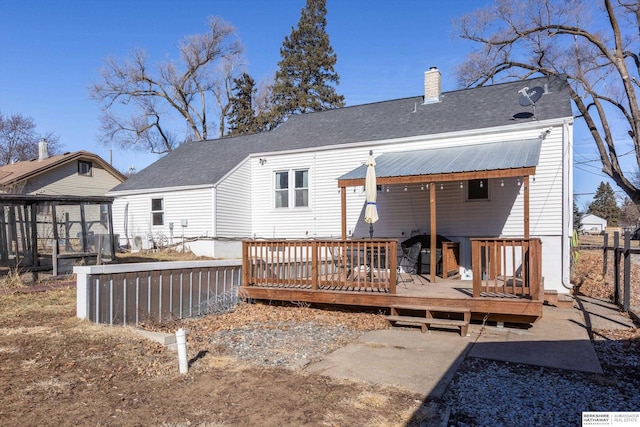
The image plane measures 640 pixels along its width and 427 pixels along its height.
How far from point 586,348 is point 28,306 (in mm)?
8169

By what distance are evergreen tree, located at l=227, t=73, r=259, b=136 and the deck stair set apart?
94.5ft

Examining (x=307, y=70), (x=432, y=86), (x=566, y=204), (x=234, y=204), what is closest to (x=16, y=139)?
(x=307, y=70)

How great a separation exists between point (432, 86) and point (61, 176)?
68.6 feet

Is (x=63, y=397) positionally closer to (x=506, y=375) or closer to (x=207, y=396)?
(x=207, y=396)

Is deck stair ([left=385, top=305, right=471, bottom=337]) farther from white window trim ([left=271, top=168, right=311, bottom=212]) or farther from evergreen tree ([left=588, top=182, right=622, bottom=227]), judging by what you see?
evergreen tree ([left=588, top=182, right=622, bottom=227])

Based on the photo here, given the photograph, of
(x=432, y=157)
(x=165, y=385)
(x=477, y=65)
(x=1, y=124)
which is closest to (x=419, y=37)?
(x=477, y=65)

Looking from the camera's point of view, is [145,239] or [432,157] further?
[145,239]

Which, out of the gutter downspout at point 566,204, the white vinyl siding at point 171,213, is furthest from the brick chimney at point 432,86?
the white vinyl siding at point 171,213

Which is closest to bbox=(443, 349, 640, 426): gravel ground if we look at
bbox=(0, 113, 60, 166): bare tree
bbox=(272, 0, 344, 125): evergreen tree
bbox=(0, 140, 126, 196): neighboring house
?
bbox=(0, 140, 126, 196): neighboring house

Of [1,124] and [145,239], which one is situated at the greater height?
[1,124]

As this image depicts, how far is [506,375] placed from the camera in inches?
191

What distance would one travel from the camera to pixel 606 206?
7094 cm

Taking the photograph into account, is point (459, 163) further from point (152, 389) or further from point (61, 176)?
point (61, 176)

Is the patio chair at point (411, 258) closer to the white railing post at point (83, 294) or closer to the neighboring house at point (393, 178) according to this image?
the neighboring house at point (393, 178)
